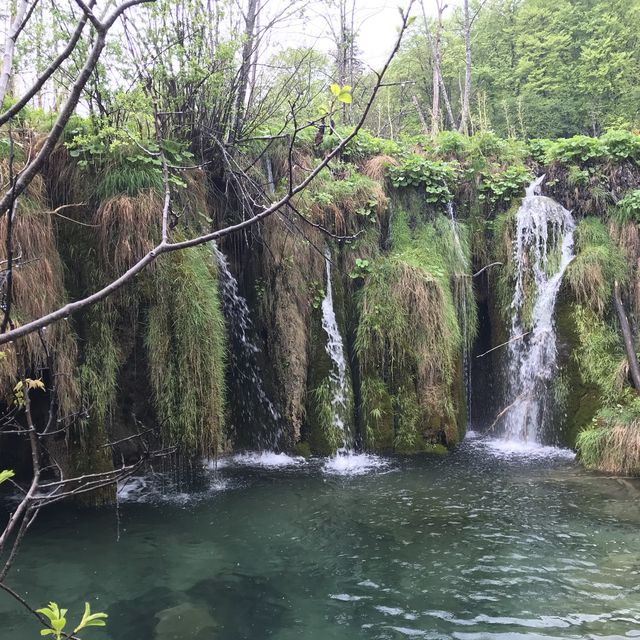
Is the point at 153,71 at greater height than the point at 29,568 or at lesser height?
greater

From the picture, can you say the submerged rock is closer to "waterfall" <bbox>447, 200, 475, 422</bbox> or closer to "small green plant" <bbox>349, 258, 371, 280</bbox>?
"small green plant" <bbox>349, 258, 371, 280</bbox>

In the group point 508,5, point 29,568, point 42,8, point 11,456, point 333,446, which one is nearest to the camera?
point 29,568

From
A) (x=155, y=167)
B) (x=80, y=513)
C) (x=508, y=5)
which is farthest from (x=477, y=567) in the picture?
(x=508, y=5)

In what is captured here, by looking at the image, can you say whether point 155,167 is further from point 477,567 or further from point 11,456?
point 477,567

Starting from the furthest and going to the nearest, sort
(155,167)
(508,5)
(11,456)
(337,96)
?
(508,5), (11,456), (155,167), (337,96)

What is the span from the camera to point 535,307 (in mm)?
8594

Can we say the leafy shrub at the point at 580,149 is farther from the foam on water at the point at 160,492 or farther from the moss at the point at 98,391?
the moss at the point at 98,391

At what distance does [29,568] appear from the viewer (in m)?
4.41

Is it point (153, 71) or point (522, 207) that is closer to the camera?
point (153, 71)

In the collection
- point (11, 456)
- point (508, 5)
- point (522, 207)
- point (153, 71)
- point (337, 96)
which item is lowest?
point (11, 456)

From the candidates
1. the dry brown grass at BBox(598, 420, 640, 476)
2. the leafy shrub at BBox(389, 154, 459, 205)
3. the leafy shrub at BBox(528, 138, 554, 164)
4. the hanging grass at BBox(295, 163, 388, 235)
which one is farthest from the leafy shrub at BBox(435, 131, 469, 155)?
the dry brown grass at BBox(598, 420, 640, 476)

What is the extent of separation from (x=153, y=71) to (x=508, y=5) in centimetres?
2265

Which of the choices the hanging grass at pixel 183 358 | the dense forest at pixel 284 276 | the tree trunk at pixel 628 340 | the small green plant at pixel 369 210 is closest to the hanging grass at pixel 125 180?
the dense forest at pixel 284 276

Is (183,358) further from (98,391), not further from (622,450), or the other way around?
(622,450)
